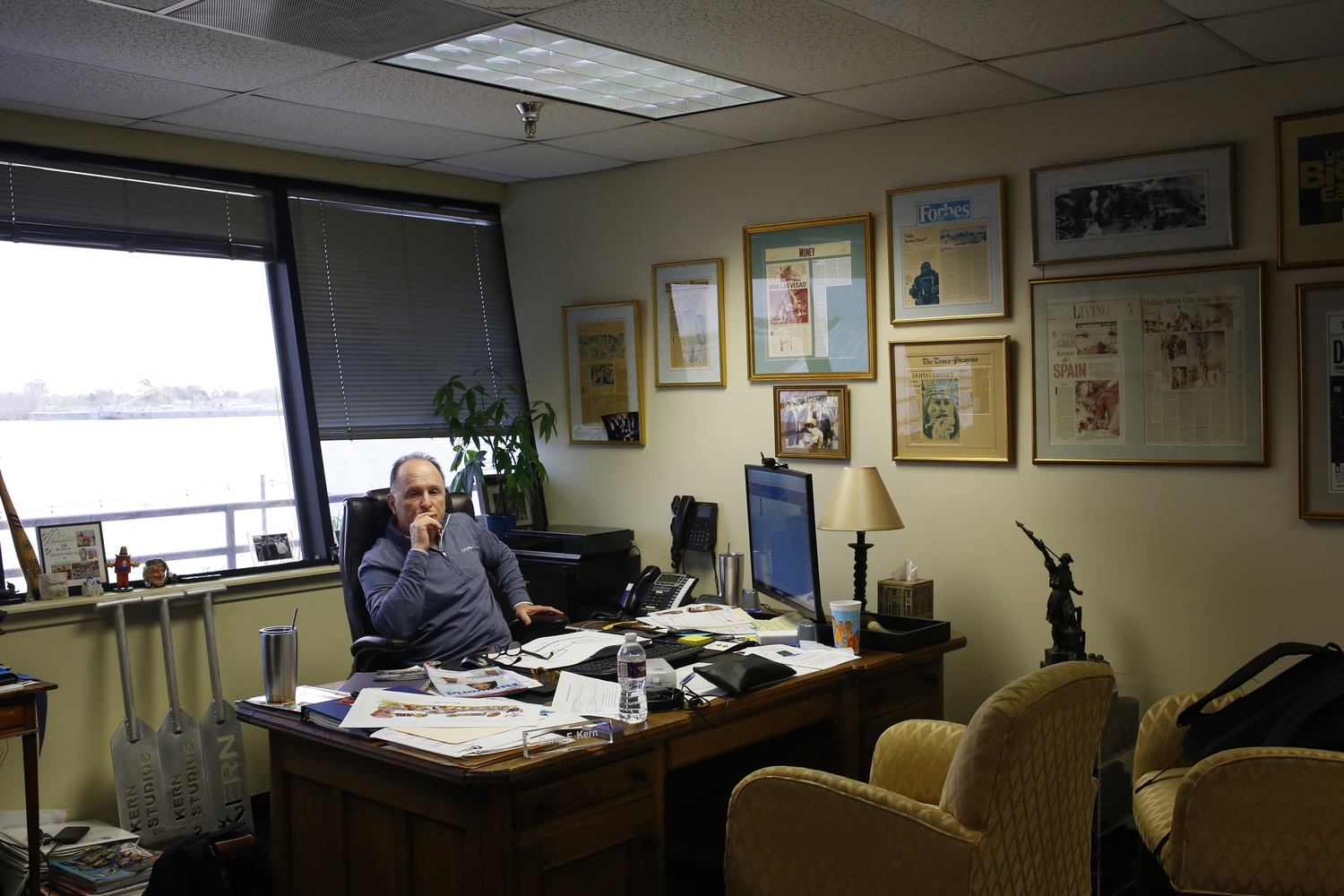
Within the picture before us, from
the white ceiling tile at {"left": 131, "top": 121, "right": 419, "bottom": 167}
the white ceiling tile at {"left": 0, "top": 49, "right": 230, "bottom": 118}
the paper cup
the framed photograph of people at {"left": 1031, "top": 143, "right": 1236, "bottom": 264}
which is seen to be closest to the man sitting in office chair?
the paper cup

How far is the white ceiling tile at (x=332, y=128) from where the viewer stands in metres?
3.65

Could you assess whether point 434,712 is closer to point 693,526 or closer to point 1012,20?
point 693,526

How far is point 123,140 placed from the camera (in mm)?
3912

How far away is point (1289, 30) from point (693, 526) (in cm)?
269

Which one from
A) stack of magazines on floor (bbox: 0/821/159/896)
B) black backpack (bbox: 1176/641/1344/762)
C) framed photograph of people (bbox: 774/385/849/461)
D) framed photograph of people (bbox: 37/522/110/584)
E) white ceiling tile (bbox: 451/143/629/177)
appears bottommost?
stack of magazines on floor (bbox: 0/821/159/896)

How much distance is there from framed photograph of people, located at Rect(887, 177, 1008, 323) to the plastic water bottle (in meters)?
1.98

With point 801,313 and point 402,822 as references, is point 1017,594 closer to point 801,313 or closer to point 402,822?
point 801,313

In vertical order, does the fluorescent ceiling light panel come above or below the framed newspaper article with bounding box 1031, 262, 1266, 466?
above

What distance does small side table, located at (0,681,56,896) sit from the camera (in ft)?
10.1

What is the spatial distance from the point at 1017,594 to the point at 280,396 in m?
2.95

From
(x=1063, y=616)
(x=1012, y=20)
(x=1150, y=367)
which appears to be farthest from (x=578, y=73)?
(x=1063, y=616)

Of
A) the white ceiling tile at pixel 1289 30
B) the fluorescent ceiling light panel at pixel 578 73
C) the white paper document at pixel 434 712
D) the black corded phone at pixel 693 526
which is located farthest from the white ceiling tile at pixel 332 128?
the white ceiling tile at pixel 1289 30

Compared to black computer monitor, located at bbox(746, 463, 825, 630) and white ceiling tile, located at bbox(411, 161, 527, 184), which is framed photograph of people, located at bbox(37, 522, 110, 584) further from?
black computer monitor, located at bbox(746, 463, 825, 630)

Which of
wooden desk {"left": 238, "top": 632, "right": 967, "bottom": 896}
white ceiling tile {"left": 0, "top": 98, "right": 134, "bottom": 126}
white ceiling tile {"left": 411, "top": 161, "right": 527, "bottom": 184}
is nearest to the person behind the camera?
wooden desk {"left": 238, "top": 632, "right": 967, "bottom": 896}
